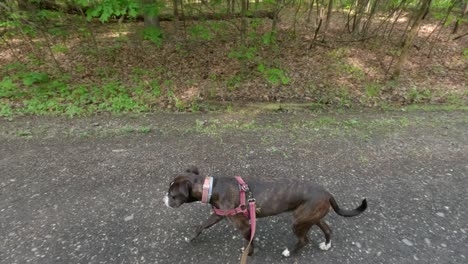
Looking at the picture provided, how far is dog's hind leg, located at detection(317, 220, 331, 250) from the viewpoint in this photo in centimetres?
303

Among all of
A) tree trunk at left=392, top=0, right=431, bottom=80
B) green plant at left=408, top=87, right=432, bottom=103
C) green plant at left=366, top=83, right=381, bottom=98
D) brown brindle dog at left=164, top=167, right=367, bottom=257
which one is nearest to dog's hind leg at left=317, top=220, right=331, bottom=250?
brown brindle dog at left=164, top=167, right=367, bottom=257

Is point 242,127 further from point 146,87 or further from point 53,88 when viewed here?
point 53,88

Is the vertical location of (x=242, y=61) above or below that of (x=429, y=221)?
above

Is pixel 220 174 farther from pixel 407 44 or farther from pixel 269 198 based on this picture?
pixel 407 44

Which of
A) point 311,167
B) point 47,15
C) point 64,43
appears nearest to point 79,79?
point 47,15

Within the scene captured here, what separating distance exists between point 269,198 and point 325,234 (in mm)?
867

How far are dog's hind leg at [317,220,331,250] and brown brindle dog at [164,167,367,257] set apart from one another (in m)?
0.17

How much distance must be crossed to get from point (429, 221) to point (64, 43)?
11.6 metres

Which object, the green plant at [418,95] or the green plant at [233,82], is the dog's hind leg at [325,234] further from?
the green plant at [418,95]

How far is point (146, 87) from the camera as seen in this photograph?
773cm

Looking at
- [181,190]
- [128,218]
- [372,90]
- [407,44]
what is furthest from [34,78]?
[407,44]

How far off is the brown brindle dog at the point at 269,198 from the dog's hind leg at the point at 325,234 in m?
0.17

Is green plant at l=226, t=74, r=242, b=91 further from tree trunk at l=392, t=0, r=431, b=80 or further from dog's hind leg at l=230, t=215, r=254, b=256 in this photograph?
dog's hind leg at l=230, t=215, r=254, b=256

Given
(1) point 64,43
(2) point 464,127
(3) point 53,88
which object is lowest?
(2) point 464,127
